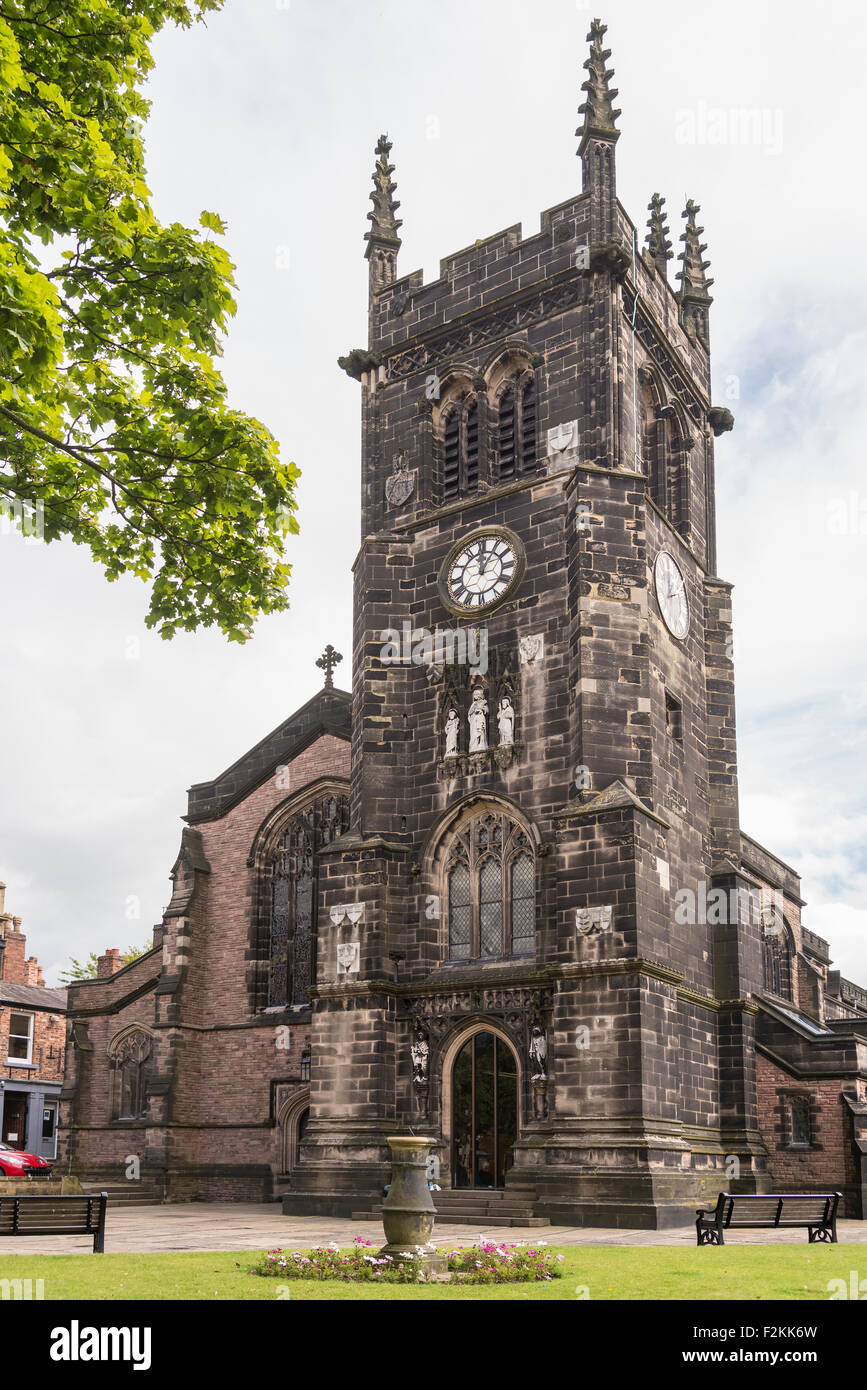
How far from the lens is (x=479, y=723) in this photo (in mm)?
26766

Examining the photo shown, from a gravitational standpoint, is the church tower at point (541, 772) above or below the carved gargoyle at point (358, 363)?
below

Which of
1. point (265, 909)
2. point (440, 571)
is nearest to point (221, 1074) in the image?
point (265, 909)

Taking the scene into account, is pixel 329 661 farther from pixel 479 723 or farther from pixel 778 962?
pixel 778 962

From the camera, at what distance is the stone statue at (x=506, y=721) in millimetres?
26203

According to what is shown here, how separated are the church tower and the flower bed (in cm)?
854

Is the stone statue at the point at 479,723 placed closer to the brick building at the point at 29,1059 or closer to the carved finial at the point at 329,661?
the carved finial at the point at 329,661

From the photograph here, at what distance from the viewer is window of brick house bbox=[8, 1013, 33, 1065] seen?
163 ft

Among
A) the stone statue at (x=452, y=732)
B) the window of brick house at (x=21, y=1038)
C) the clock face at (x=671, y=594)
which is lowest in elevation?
the window of brick house at (x=21, y=1038)

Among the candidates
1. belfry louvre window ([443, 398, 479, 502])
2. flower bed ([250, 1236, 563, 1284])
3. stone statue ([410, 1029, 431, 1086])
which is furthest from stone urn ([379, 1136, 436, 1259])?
belfry louvre window ([443, 398, 479, 502])

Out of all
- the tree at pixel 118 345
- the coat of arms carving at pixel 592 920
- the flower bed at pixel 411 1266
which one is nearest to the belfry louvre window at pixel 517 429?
the coat of arms carving at pixel 592 920

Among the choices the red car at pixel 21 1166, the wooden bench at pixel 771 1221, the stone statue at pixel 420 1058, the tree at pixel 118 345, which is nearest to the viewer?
the tree at pixel 118 345

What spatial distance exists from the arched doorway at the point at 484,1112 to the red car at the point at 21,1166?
11.9 meters

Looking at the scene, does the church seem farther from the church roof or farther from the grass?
the grass

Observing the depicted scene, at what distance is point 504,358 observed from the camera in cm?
2952
